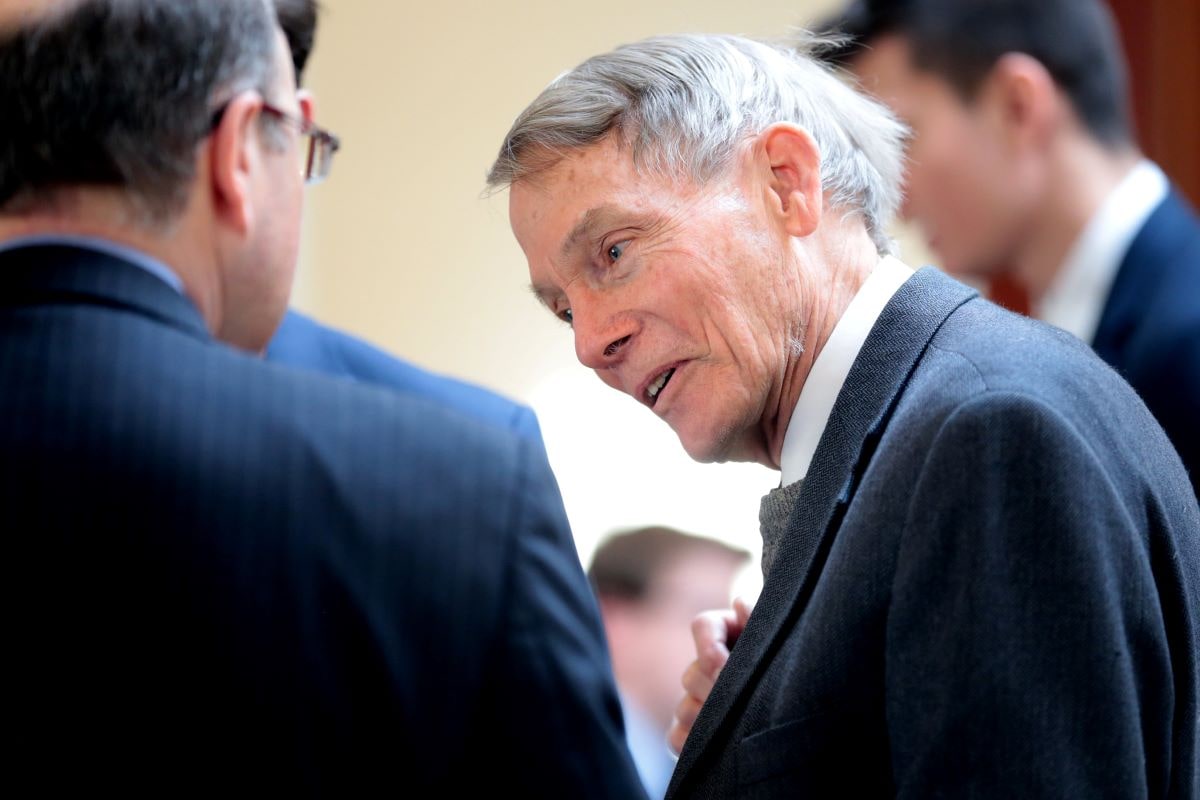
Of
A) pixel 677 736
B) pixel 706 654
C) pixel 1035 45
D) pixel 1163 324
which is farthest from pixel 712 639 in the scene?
pixel 1035 45

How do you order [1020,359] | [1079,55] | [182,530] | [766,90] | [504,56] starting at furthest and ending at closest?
[504,56] < [1079,55] < [766,90] < [1020,359] < [182,530]

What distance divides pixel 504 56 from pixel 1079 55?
2008mm

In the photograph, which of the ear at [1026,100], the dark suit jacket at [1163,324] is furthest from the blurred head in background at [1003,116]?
the dark suit jacket at [1163,324]

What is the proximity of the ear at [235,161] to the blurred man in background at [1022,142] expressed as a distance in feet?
5.41

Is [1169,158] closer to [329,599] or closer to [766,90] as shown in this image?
[766,90]

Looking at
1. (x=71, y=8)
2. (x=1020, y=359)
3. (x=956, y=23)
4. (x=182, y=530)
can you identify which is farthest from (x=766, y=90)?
(x=956, y=23)

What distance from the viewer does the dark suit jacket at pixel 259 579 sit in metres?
0.92

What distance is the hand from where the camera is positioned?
160 centimetres

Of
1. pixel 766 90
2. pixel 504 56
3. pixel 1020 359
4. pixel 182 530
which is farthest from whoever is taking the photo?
pixel 504 56

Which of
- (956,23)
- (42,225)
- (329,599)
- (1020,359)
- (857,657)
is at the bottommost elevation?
(857,657)

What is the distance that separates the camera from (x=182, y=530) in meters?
0.93

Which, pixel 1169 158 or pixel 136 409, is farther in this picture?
pixel 1169 158

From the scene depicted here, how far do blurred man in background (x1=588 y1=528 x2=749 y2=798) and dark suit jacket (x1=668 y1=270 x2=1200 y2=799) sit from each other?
1864mm

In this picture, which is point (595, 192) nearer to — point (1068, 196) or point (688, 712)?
point (688, 712)
